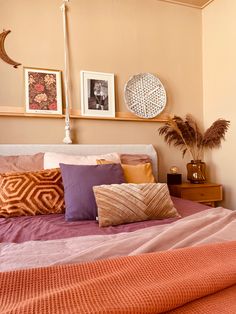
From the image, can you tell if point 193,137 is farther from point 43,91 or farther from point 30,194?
point 30,194

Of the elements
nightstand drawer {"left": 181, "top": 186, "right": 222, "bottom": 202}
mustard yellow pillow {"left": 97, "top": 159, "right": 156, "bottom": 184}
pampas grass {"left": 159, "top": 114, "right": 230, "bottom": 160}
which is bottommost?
nightstand drawer {"left": 181, "top": 186, "right": 222, "bottom": 202}

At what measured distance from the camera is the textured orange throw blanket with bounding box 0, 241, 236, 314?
51 centimetres

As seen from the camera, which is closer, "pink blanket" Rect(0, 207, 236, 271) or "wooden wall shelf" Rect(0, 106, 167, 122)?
"pink blanket" Rect(0, 207, 236, 271)

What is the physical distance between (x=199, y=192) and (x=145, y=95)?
1.10 meters

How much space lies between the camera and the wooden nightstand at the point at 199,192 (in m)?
2.42

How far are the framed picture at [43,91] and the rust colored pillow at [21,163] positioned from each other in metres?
0.50

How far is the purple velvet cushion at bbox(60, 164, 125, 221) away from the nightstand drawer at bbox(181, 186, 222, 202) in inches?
38.2

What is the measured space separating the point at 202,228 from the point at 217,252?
0.31m

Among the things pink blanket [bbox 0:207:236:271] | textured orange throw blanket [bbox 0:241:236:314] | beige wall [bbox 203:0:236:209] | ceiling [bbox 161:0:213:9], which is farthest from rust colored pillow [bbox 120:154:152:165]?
ceiling [bbox 161:0:213:9]

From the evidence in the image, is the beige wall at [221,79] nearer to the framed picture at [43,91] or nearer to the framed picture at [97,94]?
the framed picture at [97,94]

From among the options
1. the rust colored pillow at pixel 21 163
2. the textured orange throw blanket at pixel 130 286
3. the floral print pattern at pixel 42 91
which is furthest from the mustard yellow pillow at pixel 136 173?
the textured orange throw blanket at pixel 130 286

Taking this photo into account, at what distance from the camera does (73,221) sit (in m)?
1.48

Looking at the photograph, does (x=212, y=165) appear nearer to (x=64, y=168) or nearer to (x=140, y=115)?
(x=140, y=115)

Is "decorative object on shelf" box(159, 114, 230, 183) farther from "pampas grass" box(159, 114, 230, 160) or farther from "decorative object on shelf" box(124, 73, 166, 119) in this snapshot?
"decorative object on shelf" box(124, 73, 166, 119)
